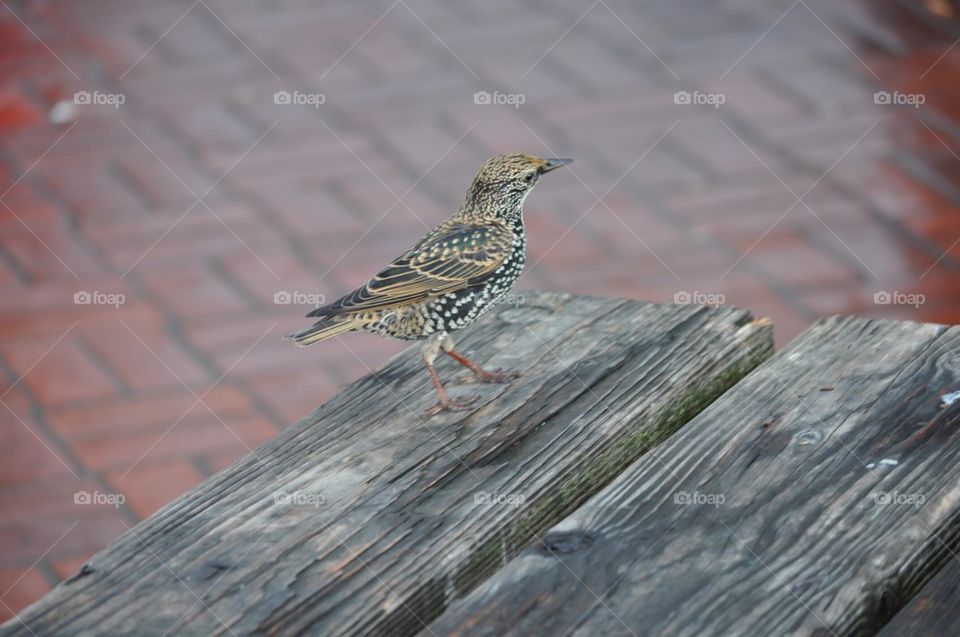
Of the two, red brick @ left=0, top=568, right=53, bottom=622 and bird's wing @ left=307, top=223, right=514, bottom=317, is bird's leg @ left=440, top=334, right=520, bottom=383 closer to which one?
bird's wing @ left=307, top=223, right=514, bottom=317

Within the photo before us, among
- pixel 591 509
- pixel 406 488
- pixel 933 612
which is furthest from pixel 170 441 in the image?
pixel 933 612

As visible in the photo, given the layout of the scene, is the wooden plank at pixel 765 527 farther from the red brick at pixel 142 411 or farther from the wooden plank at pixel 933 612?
the red brick at pixel 142 411

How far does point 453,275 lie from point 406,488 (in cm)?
105

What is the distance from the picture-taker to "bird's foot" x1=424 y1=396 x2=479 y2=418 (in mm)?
1904

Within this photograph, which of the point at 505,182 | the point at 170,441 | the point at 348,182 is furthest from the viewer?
the point at 348,182

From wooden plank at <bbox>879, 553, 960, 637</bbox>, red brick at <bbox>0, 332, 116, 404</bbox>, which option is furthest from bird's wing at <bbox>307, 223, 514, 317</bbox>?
red brick at <bbox>0, 332, 116, 404</bbox>

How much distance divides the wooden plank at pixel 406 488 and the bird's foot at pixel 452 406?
2 centimetres

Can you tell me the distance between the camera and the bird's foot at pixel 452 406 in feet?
6.25

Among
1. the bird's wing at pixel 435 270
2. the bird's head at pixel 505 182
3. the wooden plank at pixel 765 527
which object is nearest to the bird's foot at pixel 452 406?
the wooden plank at pixel 765 527

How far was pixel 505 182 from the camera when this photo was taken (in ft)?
9.36

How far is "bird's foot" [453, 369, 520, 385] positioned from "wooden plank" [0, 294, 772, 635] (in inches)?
1.0

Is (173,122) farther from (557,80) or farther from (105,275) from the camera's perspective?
(557,80)

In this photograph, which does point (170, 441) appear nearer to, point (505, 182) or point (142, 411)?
point (142, 411)

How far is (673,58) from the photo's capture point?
575 cm
